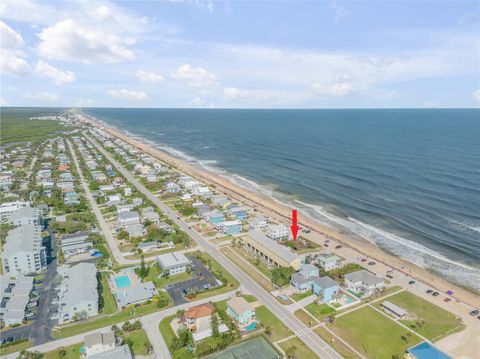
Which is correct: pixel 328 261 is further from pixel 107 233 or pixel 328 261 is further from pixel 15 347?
pixel 15 347

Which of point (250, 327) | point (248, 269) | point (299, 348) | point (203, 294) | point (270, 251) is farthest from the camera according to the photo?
point (270, 251)

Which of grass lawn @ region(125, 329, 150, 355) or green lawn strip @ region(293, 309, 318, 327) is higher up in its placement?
green lawn strip @ region(293, 309, 318, 327)

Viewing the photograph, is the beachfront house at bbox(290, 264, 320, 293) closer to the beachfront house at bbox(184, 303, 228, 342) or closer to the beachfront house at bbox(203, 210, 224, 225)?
the beachfront house at bbox(184, 303, 228, 342)

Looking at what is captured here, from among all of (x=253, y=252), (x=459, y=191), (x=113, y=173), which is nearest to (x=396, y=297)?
(x=253, y=252)

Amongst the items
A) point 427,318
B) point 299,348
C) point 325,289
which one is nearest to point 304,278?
point 325,289

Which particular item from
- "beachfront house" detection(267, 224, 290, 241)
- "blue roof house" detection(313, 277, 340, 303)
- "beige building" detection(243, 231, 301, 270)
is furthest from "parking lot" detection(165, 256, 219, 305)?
"beachfront house" detection(267, 224, 290, 241)

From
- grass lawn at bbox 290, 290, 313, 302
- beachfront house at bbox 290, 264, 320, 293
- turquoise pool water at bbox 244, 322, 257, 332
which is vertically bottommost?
grass lawn at bbox 290, 290, 313, 302
